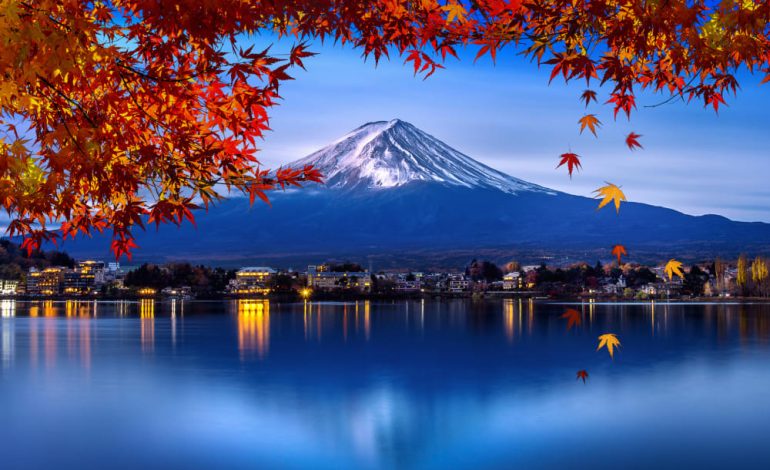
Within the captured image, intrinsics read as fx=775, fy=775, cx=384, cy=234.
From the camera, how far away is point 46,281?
586 ft

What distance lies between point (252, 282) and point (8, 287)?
58.3 metres

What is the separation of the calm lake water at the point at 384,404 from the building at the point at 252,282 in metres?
129

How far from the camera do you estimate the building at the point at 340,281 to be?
16762 centimetres

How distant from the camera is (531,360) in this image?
112ft

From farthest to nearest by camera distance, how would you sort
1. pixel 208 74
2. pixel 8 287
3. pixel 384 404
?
1. pixel 8 287
2. pixel 384 404
3. pixel 208 74

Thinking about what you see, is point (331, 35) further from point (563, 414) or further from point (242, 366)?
point (242, 366)

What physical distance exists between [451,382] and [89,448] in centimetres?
1416

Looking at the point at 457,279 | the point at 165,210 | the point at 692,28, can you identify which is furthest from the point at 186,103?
the point at 457,279

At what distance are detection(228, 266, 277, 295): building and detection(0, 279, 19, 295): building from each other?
50.6m

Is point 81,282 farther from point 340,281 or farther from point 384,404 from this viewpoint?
point 384,404

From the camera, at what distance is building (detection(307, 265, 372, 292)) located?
550 ft

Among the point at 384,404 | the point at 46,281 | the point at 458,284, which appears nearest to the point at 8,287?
the point at 46,281

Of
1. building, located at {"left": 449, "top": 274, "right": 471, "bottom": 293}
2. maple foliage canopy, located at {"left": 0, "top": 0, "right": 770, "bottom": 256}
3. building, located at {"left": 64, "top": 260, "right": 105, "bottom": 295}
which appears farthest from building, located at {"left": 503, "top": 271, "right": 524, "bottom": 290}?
maple foliage canopy, located at {"left": 0, "top": 0, "right": 770, "bottom": 256}

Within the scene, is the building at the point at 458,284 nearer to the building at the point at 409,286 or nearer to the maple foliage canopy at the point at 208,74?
the building at the point at 409,286
